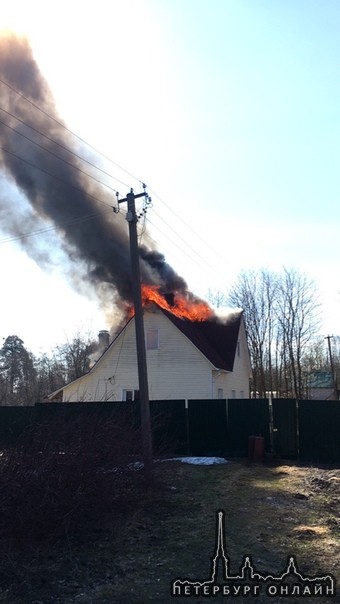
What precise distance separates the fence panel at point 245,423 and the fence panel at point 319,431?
101cm

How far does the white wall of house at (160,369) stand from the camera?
22.6m

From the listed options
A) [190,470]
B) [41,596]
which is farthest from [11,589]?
[190,470]

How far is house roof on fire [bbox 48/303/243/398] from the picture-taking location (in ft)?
76.2

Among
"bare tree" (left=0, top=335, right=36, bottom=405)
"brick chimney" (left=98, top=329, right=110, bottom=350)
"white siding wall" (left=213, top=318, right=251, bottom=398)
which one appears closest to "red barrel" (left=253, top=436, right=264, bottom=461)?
"white siding wall" (left=213, top=318, right=251, bottom=398)

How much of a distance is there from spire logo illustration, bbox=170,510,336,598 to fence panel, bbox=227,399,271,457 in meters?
9.81

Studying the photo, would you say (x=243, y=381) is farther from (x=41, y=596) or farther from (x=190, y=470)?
(x=41, y=596)

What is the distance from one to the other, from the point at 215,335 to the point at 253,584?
73.0 ft

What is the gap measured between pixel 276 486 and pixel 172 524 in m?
3.75

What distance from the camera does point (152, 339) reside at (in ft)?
77.7

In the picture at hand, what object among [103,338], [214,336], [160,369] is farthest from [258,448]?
[103,338]

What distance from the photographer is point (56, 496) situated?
6.02 metres

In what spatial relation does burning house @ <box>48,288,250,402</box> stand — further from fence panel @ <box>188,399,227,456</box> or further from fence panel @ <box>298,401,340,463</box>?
fence panel @ <box>298,401,340,463</box>

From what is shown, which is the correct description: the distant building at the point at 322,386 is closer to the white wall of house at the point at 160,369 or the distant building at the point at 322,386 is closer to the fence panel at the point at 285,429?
the white wall of house at the point at 160,369

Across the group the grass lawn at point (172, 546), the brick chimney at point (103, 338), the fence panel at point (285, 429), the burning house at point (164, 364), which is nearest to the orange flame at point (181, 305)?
the burning house at point (164, 364)
